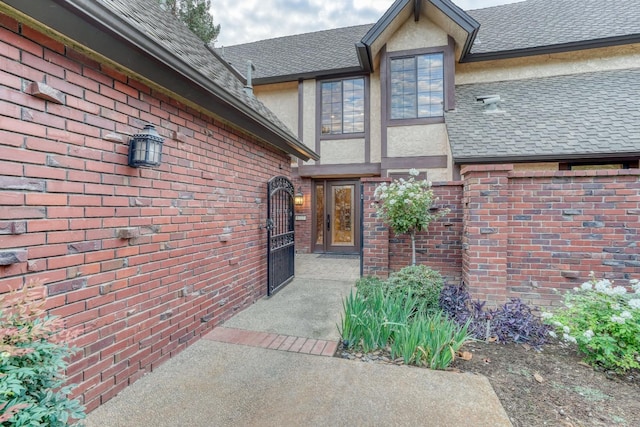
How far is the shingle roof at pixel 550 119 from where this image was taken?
20.1 ft

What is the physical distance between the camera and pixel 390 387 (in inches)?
97.3

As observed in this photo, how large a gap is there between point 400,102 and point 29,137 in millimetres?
7953

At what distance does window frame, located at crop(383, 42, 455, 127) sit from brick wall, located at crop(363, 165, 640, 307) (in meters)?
4.51

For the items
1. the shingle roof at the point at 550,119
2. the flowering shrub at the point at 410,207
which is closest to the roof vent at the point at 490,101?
the shingle roof at the point at 550,119

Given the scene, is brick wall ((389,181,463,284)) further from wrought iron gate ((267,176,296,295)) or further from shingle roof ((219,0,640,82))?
shingle roof ((219,0,640,82))

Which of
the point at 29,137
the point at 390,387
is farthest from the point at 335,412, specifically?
the point at 29,137

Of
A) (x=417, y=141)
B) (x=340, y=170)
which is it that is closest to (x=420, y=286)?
(x=417, y=141)

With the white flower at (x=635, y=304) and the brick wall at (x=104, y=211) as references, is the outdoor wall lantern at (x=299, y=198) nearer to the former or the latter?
the brick wall at (x=104, y=211)

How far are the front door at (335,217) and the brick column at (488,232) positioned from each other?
5429 millimetres

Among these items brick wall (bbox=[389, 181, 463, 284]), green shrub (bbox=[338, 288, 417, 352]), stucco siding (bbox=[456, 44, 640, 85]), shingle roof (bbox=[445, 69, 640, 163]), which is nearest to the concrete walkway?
green shrub (bbox=[338, 288, 417, 352])

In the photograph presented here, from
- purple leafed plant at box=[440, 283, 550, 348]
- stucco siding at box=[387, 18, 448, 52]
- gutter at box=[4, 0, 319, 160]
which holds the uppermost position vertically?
stucco siding at box=[387, 18, 448, 52]

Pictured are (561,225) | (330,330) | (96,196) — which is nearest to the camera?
(96,196)

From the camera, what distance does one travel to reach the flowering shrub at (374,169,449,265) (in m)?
4.50

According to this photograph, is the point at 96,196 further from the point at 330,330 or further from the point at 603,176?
the point at 603,176
